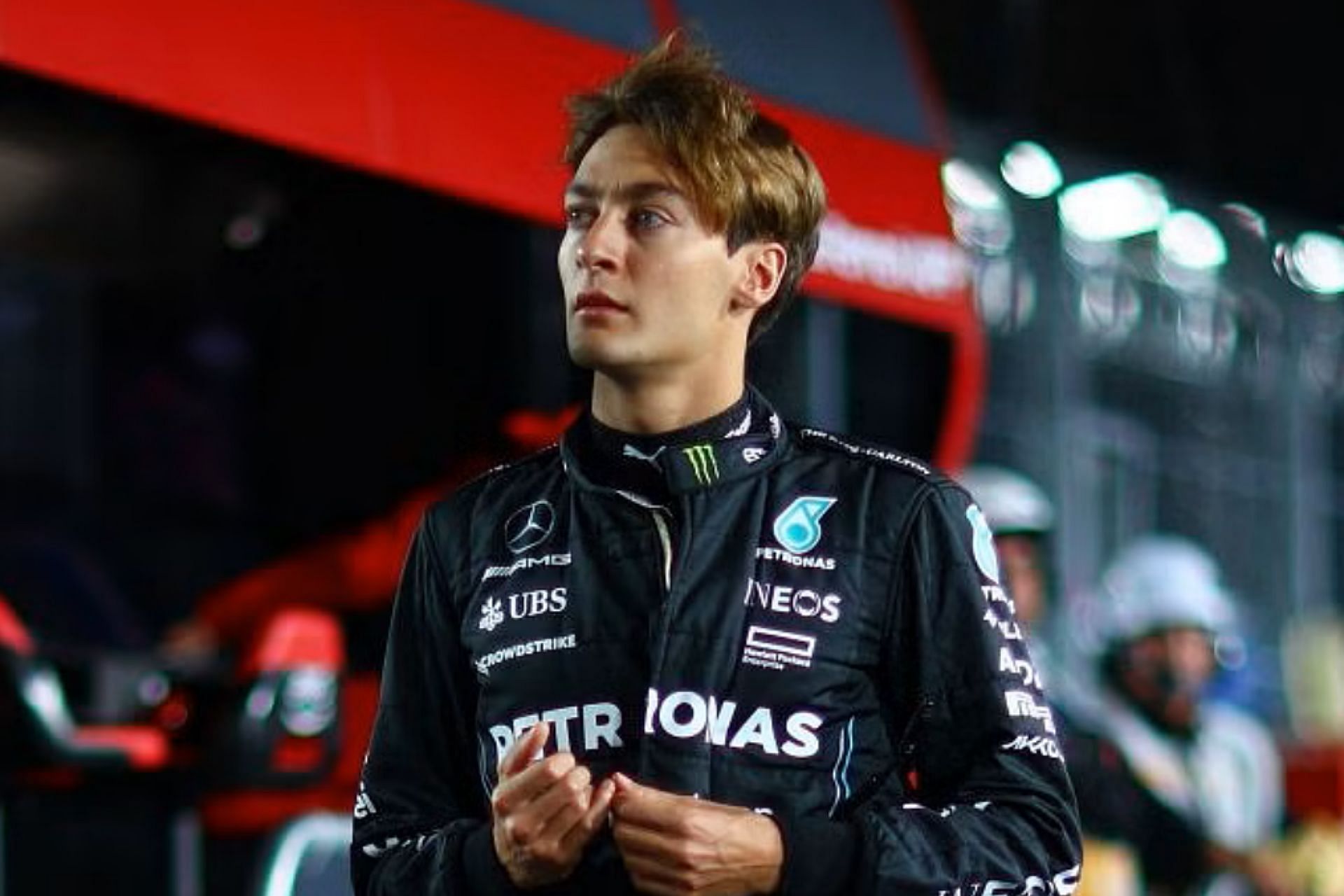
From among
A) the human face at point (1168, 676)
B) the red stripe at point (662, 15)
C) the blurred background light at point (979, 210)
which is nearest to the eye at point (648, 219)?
the red stripe at point (662, 15)

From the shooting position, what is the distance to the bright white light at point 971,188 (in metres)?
11.8

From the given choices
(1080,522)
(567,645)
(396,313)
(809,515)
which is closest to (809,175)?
(809,515)

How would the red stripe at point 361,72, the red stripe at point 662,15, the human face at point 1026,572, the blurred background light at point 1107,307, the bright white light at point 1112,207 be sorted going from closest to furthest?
the red stripe at point 361,72, the human face at point 1026,572, the red stripe at point 662,15, the bright white light at point 1112,207, the blurred background light at point 1107,307

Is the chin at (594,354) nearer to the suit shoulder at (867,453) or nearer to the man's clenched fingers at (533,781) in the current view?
the suit shoulder at (867,453)

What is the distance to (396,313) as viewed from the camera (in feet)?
21.6

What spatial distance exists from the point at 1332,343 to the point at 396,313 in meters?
9.79

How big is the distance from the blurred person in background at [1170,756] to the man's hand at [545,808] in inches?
120

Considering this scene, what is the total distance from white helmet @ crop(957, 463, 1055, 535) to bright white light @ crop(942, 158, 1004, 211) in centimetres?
436

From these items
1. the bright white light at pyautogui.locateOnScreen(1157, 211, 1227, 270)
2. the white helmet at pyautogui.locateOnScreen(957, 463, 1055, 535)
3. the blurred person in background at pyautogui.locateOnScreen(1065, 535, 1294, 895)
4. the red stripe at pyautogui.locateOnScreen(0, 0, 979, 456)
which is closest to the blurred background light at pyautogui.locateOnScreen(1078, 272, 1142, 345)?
the bright white light at pyautogui.locateOnScreen(1157, 211, 1227, 270)

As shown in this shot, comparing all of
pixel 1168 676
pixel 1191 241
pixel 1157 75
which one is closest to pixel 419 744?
pixel 1168 676

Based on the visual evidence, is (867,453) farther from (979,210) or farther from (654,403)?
(979,210)

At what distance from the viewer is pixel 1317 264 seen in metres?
14.8

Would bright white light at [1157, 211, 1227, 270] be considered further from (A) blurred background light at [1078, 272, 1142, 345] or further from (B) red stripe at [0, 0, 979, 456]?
(B) red stripe at [0, 0, 979, 456]

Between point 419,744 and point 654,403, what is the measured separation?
32 cm
